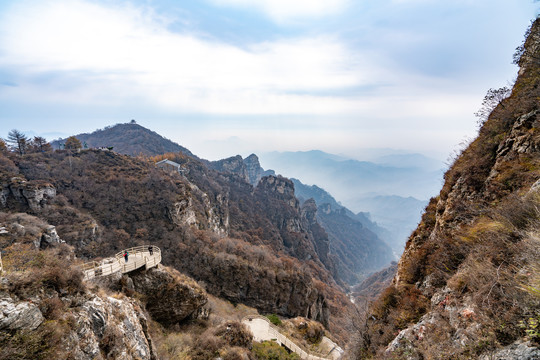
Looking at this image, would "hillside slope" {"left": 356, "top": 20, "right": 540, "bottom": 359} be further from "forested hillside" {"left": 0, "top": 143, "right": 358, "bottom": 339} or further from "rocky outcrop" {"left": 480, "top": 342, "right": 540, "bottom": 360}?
"forested hillside" {"left": 0, "top": 143, "right": 358, "bottom": 339}

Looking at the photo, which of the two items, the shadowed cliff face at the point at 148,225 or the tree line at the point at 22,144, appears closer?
the shadowed cliff face at the point at 148,225

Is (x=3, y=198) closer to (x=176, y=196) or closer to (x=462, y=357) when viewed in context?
(x=176, y=196)

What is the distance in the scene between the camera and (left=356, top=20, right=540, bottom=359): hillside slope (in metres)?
5.41

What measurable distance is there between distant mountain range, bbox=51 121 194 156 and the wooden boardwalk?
13352 cm

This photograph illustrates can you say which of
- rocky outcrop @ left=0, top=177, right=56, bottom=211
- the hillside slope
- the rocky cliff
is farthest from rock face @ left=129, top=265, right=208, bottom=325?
rocky outcrop @ left=0, top=177, right=56, bottom=211

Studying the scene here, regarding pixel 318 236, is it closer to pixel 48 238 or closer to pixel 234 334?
pixel 48 238

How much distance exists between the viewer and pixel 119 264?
14.6m

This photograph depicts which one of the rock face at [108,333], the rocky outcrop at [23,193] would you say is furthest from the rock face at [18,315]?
the rocky outcrop at [23,193]

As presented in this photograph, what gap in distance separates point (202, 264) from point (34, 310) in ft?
113

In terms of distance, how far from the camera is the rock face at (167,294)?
1603 cm

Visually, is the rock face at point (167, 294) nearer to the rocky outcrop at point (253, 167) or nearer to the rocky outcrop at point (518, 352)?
the rocky outcrop at point (518, 352)

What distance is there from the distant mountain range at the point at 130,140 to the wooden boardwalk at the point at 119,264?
133517 millimetres

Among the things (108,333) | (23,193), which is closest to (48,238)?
(23,193)

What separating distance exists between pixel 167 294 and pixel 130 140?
16616 cm
